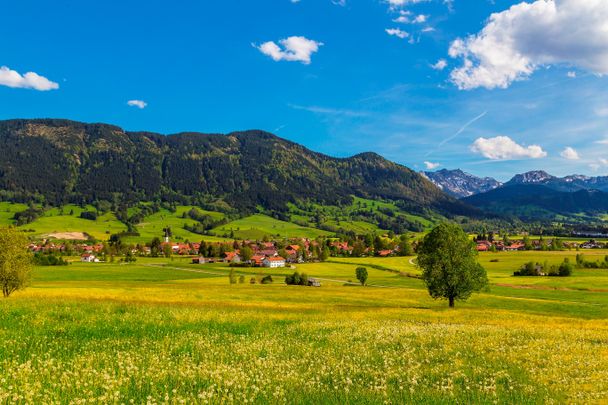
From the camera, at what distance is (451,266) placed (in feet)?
187

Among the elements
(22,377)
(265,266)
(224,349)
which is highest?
(22,377)

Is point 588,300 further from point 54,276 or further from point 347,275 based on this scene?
point 54,276

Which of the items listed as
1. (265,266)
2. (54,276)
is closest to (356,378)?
(54,276)

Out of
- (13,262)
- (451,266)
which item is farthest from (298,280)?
(13,262)

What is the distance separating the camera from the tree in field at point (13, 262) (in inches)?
2159

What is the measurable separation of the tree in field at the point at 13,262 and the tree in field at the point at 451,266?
56907 millimetres

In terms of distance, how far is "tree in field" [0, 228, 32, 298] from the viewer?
180ft

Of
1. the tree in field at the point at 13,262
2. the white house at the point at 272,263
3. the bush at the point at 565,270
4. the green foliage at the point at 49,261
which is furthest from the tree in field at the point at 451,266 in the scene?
the green foliage at the point at 49,261

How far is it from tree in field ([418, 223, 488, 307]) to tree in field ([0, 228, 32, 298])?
56907mm

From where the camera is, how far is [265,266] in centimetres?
19362

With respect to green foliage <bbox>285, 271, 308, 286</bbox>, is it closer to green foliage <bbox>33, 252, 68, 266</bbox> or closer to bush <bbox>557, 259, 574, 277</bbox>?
bush <bbox>557, 259, 574, 277</bbox>

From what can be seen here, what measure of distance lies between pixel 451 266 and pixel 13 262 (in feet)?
201

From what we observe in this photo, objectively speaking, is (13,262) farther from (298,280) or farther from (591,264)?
(591,264)

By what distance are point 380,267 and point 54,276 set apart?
11325cm
